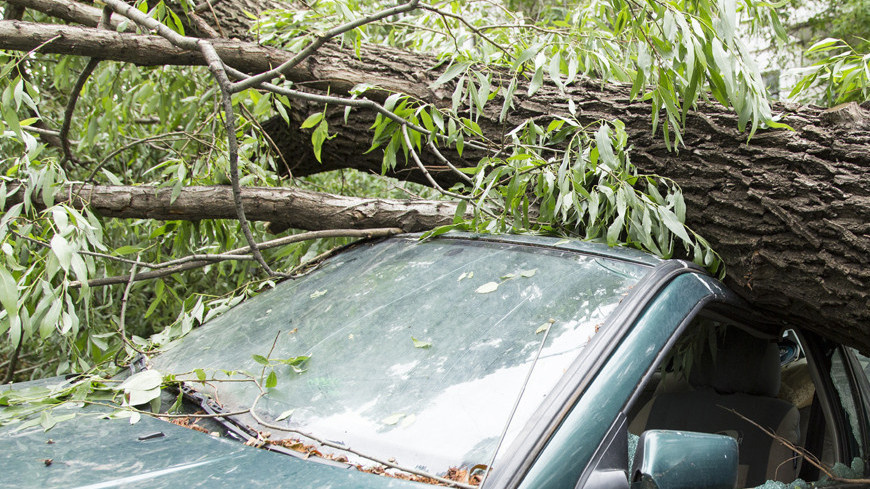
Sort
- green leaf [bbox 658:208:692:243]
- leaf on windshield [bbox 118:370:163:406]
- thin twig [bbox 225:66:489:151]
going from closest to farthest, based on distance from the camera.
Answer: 1. leaf on windshield [bbox 118:370:163:406]
2. green leaf [bbox 658:208:692:243]
3. thin twig [bbox 225:66:489:151]

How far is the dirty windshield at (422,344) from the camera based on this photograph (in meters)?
1.68

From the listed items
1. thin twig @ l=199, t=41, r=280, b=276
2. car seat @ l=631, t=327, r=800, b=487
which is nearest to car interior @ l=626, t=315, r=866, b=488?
car seat @ l=631, t=327, r=800, b=487

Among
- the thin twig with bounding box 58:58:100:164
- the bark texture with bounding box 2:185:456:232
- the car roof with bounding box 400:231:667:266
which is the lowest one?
the bark texture with bounding box 2:185:456:232

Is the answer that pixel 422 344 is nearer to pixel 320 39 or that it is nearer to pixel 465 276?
pixel 465 276

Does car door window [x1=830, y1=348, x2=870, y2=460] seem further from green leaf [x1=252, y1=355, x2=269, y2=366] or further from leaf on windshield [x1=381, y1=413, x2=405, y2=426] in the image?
green leaf [x1=252, y1=355, x2=269, y2=366]

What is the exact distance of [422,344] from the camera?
201 cm

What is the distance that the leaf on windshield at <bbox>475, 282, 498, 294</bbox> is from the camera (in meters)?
2.16

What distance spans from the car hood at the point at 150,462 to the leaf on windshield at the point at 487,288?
0.75m

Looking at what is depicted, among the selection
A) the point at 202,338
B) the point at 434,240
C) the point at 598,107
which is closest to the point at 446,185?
Result: the point at 598,107

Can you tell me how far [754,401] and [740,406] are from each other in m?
0.05

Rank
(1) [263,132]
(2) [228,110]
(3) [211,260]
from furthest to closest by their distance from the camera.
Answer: (1) [263,132]
(3) [211,260]
(2) [228,110]

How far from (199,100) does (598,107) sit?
212cm

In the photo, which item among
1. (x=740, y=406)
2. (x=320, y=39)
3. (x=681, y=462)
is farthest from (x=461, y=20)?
(x=681, y=462)

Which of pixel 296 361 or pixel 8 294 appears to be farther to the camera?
pixel 8 294
